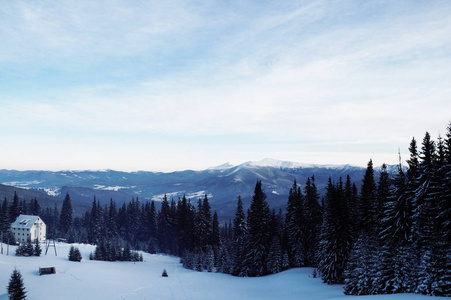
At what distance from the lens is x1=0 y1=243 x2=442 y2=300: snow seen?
46.5 m

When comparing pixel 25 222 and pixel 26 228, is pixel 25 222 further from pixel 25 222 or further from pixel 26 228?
pixel 26 228

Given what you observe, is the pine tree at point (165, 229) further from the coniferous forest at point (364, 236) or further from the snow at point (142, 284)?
the snow at point (142, 284)

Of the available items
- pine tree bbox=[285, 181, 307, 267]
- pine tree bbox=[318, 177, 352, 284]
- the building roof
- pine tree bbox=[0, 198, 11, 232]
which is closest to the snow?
pine tree bbox=[318, 177, 352, 284]

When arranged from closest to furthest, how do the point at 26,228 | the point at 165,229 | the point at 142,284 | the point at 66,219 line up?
the point at 142,284, the point at 26,228, the point at 165,229, the point at 66,219

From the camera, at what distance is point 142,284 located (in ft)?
194

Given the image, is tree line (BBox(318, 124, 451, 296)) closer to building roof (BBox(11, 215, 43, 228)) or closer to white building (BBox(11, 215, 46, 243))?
white building (BBox(11, 215, 46, 243))

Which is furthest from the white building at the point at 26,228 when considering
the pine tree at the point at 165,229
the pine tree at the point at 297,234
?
the pine tree at the point at 297,234

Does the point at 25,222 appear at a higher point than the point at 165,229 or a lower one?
higher

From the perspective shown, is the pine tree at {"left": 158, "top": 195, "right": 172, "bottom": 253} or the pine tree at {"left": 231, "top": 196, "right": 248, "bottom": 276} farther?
the pine tree at {"left": 158, "top": 195, "right": 172, "bottom": 253}

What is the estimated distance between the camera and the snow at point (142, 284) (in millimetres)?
46531

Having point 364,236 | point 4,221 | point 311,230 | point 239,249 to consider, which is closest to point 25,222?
point 4,221

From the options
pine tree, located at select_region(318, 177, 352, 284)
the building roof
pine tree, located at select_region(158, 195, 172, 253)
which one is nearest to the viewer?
pine tree, located at select_region(318, 177, 352, 284)

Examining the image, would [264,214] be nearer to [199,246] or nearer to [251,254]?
[251,254]

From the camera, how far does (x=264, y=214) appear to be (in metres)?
67.9
